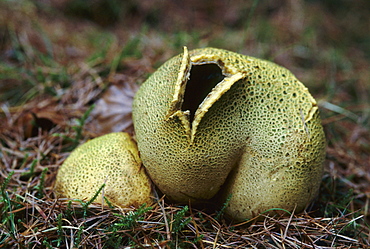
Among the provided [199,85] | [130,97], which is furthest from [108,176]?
[130,97]

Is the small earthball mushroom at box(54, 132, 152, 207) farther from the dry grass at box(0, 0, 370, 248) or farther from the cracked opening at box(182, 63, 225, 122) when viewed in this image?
the cracked opening at box(182, 63, 225, 122)

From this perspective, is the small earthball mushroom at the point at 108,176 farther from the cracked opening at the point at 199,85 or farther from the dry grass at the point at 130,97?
the cracked opening at the point at 199,85

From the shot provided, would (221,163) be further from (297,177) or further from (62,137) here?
(62,137)

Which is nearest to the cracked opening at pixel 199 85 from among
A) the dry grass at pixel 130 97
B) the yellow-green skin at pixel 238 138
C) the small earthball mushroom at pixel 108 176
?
the yellow-green skin at pixel 238 138

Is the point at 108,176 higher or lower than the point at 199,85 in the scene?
lower

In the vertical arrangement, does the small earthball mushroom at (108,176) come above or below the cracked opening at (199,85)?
below

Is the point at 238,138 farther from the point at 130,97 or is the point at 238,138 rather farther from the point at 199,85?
the point at 130,97
